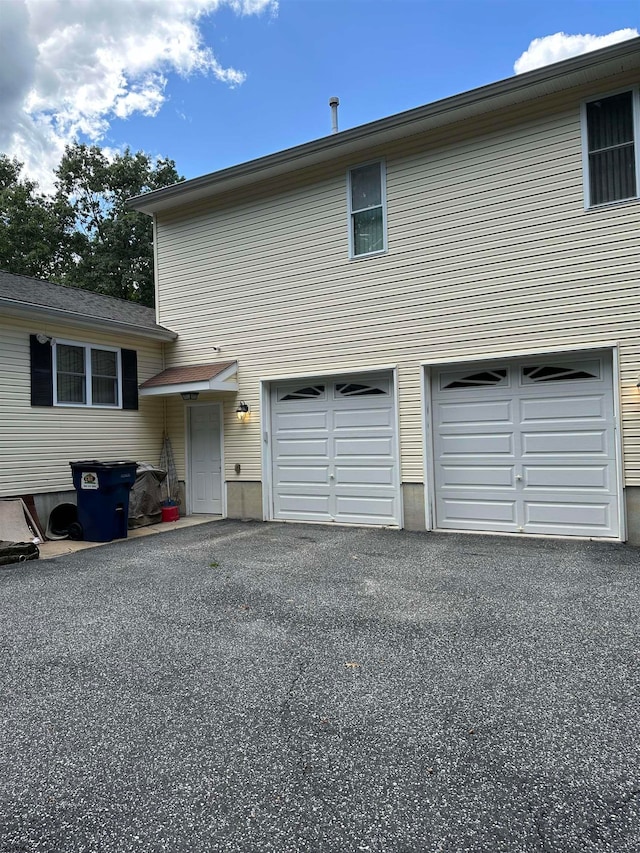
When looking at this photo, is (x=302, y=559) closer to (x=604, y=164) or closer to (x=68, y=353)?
(x=68, y=353)

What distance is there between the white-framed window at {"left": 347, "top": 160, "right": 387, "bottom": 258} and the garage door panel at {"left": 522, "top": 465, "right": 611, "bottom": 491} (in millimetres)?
3866

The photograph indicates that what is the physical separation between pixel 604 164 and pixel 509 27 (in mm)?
5181

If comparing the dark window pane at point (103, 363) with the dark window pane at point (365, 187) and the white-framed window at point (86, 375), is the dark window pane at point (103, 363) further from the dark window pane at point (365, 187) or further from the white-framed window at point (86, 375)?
the dark window pane at point (365, 187)

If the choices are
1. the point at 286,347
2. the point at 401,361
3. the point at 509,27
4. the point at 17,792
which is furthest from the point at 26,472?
the point at 509,27

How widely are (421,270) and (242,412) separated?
372 cm

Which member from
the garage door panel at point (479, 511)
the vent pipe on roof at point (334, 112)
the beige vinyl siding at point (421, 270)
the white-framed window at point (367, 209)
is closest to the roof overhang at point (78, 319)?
the beige vinyl siding at point (421, 270)

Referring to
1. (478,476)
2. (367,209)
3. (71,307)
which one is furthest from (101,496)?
(367,209)

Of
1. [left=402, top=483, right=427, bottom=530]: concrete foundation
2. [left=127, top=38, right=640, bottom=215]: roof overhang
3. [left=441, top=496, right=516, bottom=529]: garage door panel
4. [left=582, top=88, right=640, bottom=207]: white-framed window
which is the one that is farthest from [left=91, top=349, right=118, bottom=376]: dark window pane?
[left=582, top=88, right=640, bottom=207]: white-framed window

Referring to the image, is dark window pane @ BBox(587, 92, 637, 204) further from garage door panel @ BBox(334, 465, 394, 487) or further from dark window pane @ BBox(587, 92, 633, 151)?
garage door panel @ BBox(334, 465, 394, 487)

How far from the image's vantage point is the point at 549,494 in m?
6.70

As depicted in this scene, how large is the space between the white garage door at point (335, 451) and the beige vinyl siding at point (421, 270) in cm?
33

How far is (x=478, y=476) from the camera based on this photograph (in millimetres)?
7164

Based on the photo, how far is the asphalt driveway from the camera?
5.93ft

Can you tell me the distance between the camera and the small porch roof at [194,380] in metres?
8.49
